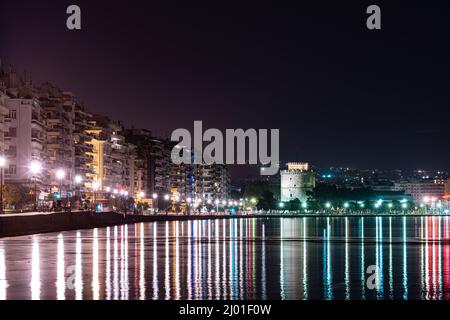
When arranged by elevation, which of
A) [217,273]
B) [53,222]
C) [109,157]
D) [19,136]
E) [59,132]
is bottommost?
[53,222]

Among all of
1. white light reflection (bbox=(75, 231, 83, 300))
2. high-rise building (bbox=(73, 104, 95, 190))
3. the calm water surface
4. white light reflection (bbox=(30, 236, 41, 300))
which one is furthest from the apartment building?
white light reflection (bbox=(75, 231, 83, 300))

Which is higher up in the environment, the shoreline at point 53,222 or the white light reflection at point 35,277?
the white light reflection at point 35,277

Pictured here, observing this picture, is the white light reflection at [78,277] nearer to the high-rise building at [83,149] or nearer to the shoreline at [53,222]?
the shoreline at [53,222]

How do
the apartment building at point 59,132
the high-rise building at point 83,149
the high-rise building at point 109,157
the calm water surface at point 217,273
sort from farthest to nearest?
1. the high-rise building at point 109,157
2. the high-rise building at point 83,149
3. the apartment building at point 59,132
4. the calm water surface at point 217,273

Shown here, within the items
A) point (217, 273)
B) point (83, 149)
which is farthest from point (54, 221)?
point (83, 149)

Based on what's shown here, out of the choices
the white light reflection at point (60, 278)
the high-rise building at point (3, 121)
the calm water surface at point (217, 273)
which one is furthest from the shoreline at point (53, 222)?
the white light reflection at point (60, 278)

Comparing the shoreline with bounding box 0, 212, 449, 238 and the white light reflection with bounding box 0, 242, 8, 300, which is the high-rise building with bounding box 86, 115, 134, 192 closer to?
the shoreline with bounding box 0, 212, 449, 238

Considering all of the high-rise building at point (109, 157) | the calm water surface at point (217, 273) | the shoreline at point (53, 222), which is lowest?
the shoreline at point (53, 222)

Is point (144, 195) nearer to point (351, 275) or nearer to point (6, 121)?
point (6, 121)

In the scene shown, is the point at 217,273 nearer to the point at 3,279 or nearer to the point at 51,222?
the point at 3,279
